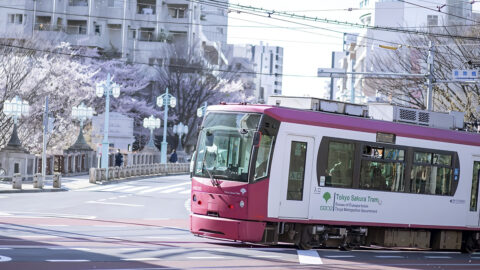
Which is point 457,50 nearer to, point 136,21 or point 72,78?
point 72,78

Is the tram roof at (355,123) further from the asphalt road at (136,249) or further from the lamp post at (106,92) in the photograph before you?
the lamp post at (106,92)

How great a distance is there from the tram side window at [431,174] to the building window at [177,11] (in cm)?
7354

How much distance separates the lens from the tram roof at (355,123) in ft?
57.5

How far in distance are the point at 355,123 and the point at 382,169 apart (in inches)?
55.8

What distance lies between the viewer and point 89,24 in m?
81.6

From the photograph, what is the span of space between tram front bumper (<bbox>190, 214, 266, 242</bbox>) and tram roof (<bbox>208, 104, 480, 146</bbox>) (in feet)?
7.36

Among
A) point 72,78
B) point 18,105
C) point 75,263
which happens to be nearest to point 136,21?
point 72,78

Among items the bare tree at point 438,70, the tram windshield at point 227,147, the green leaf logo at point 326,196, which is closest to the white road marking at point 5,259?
the tram windshield at point 227,147

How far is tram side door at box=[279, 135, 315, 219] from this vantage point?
17.6 m

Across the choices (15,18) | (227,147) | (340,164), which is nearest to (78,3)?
(15,18)

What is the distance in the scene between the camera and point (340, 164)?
18.7 m

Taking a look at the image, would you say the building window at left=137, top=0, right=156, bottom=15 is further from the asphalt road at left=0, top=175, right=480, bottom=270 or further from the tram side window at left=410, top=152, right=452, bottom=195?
the tram side window at left=410, top=152, right=452, bottom=195

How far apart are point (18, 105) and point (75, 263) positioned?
32.6 metres

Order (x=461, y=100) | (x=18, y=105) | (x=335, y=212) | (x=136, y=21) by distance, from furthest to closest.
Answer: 1. (x=136, y=21)
2. (x=461, y=100)
3. (x=18, y=105)
4. (x=335, y=212)
